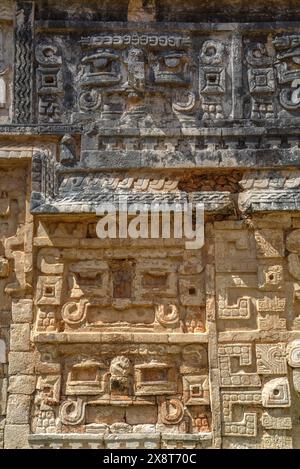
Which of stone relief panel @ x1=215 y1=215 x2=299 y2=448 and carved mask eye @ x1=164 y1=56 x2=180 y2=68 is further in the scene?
carved mask eye @ x1=164 y1=56 x2=180 y2=68

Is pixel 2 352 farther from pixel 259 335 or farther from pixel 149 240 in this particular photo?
pixel 259 335

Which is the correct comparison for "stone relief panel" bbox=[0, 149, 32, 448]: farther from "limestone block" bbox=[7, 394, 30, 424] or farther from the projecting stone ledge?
the projecting stone ledge

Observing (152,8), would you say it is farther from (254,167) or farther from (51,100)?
(254,167)

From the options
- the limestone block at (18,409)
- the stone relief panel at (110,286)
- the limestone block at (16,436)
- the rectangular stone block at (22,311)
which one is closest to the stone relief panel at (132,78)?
the stone relief panel at (110,286)

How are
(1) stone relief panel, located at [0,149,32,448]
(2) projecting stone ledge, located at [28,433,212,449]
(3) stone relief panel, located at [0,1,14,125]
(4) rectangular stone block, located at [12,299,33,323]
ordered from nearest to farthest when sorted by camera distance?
(2) projecting stone ledge, located at [28,433,212,449] < (1) stone relief panel, located at [0,149,32,448] < (4) rectangular stone block, located at [12,299,33,323] < (3) stone relief panel, located at [0,1,14,125]

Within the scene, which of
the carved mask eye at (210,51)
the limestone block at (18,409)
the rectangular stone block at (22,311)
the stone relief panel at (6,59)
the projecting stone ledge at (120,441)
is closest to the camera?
the projecting stone ledge at (120,441)

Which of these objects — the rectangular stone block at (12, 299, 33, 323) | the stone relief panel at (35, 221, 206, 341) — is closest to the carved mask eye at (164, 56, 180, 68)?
the stone relief panel at (35, 221, 206, 341)

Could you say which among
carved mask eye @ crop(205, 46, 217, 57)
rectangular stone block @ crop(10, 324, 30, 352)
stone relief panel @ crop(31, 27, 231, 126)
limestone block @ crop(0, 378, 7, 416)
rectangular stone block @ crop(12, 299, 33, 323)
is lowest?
limestone block @ crop(0, 378, 7, 416)

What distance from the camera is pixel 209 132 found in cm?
721

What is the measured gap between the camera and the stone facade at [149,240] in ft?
21.9

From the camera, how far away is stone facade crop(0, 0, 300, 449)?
6.68 metres

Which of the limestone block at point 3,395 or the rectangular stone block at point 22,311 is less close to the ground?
the rectangular stone block at point 22,311

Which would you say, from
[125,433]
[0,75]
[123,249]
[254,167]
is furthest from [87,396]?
A: [0,75]

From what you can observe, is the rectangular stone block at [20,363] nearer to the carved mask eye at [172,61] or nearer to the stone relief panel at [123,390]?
the stone relief panel at [123,390]
